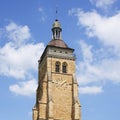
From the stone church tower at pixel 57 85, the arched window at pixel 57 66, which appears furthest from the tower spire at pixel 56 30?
the arched window at pixel 57 66

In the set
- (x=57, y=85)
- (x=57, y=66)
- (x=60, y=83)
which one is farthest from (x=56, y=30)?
(x=57, y=85)

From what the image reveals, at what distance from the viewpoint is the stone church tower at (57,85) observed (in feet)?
233

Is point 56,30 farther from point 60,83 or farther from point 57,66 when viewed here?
point 60,83

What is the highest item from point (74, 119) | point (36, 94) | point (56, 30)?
point (56, 30)

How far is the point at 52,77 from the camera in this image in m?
74.3

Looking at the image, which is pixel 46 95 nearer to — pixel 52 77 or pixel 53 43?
pixel 52 77

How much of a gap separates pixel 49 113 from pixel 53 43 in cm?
1449

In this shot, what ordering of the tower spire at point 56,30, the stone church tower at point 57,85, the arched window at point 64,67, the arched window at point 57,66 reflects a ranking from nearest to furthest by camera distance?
1. the stone church tower at point 57,85
2. the arched window at point 57,66
3. the arched window at point 64,67
4. the tower spire at point 56,30

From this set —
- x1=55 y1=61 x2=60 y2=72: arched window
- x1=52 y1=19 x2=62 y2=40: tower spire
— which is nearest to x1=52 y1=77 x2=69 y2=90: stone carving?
x1=55 y1=61 x2=60 y2=72: arched window

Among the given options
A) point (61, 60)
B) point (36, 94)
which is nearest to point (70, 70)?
point (61, 60)

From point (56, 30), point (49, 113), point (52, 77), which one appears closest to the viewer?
point (49, 113)

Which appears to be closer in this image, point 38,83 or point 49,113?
point 49,113

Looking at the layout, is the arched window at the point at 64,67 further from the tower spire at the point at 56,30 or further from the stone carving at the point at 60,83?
the tower spire at the point at 56,30

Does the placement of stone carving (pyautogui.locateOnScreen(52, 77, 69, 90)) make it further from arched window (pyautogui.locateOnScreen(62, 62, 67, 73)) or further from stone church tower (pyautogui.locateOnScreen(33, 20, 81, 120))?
arched window (pyautogui.locateOnScreen(62, 62, 67, 73))
